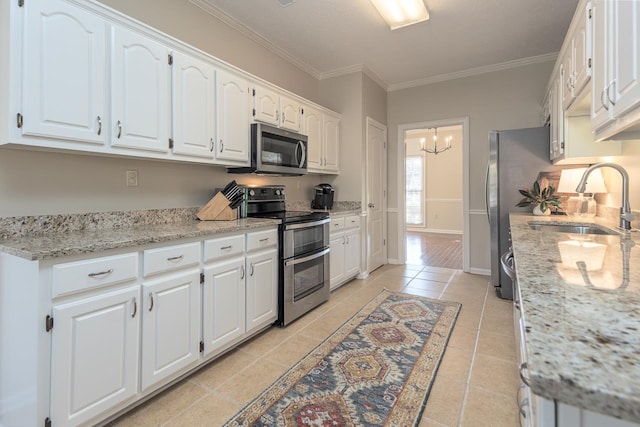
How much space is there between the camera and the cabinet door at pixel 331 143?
3.89 metres

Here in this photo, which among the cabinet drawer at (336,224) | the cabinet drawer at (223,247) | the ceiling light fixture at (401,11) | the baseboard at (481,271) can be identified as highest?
the ceiling light fixture at (401,11)

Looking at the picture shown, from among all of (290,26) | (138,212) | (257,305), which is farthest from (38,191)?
(290,26)

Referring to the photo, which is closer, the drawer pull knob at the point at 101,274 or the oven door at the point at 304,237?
the drawer pull knob at the point at 101,274

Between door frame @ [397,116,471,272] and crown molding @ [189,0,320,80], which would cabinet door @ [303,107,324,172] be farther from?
door frame @ [397,116,471,272]

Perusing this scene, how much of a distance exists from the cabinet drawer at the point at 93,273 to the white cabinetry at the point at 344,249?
2.13 meters

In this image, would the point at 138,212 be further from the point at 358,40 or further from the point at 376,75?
the point at 376,75

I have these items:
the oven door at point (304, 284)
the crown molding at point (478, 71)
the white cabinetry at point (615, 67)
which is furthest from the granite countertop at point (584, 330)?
the crown molding at point (478, 71)

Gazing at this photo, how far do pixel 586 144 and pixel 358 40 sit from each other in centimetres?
236

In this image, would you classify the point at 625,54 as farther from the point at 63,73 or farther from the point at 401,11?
the point at 63,73

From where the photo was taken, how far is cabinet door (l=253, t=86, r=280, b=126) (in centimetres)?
281

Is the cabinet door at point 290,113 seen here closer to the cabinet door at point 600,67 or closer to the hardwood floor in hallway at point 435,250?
the cabinet door at point 600,67

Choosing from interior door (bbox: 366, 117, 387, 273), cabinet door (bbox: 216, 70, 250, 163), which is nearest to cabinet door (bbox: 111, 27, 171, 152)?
cabinet door (bbox: 216, 70, 250, 163)

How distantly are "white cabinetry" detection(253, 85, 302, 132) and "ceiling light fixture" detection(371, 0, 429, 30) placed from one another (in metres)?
1.16

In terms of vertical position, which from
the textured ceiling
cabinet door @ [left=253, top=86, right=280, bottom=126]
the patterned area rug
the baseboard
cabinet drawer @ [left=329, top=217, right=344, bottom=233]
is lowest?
the patterned area rug
